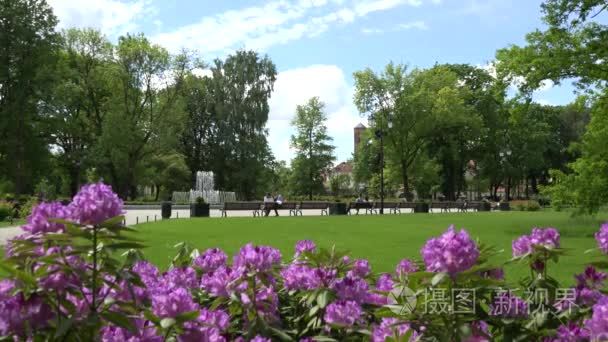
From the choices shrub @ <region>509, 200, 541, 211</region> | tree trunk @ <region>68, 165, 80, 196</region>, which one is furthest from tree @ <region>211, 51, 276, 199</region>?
shrub @ <region>509, 200, 541, 211</region>

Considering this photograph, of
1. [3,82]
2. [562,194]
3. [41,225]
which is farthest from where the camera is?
[3,82]

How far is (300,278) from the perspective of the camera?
3197mm

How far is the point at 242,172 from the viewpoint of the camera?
188ft

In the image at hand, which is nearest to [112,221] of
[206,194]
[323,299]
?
[323,299]

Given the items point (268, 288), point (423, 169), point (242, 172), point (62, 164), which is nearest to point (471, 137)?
point (423, 169)

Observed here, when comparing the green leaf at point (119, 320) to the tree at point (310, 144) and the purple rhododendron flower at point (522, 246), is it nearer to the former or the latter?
the purple rhododendron flower at point (522, 246)

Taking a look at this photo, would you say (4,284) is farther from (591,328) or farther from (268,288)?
(591,328)

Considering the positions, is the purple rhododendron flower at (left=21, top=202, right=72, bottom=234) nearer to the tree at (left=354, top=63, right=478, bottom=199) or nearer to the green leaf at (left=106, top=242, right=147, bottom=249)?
the green leaf at (left=106, top=242, right=147, bottom=249)

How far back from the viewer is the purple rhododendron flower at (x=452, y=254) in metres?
2.27

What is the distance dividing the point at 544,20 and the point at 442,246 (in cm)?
2121

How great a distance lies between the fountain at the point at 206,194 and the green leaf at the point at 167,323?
4754cm

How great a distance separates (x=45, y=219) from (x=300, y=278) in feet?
4.81

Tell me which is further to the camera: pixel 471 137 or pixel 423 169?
pixel 471 137

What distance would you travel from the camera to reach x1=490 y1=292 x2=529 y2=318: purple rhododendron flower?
2.69 m
